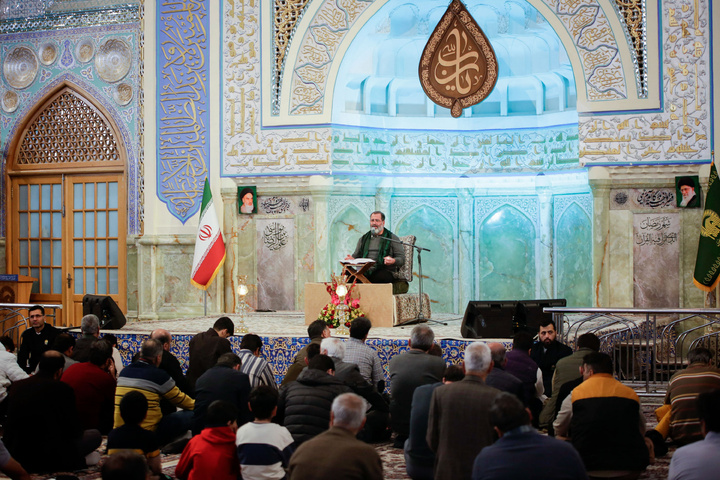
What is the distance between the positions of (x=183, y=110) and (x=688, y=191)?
5659 mm

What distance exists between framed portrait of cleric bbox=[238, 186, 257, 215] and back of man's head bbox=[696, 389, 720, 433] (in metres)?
6.79

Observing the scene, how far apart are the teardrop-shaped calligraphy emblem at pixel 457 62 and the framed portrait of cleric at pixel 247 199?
229cm

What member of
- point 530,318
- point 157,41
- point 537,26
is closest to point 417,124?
point 537,26

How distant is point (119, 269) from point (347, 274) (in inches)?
158

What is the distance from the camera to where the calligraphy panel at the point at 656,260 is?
8141 mm

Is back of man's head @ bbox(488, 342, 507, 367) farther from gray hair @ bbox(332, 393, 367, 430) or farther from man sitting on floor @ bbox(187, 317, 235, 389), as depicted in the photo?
man sitting on floor @ bbox(187, 317, 235, 389)

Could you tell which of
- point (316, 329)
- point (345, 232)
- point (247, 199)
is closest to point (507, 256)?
point (345, 232)

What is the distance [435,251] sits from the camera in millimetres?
10031

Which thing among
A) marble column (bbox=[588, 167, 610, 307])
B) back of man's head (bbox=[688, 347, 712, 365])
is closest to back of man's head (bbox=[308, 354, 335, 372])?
back of man's head (bbox=[688, 347, 712, 365])

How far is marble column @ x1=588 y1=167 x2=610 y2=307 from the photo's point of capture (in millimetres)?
8305

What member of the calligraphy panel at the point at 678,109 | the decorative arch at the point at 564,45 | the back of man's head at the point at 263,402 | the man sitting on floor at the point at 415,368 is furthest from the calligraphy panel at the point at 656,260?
the back of man's head at the point at 263,402

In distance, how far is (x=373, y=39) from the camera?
9695 mm

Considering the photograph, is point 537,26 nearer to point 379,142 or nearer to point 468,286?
point 379,142

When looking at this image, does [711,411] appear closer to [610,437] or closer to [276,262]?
[610,437]
